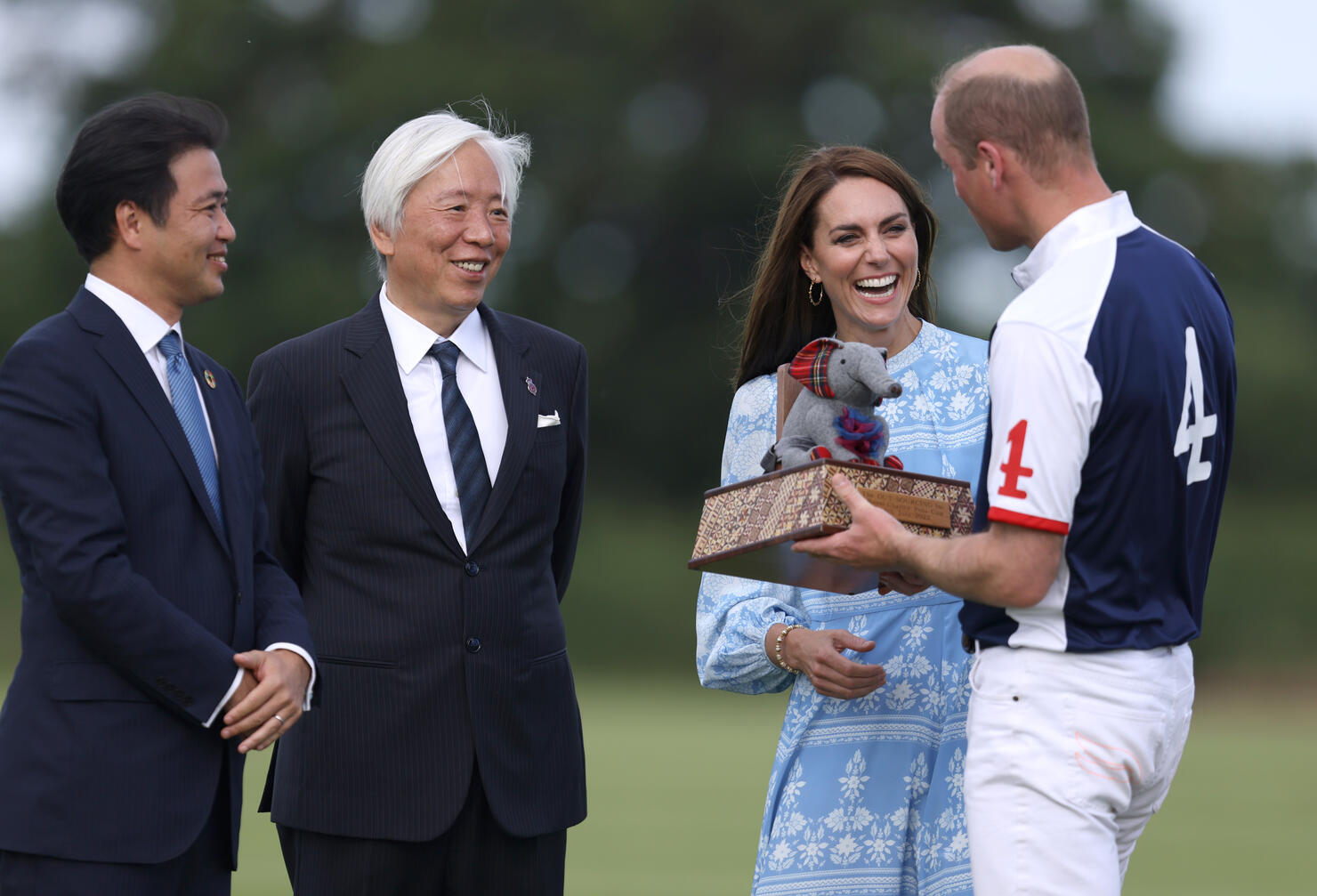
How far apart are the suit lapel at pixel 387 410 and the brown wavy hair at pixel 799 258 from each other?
96 cm

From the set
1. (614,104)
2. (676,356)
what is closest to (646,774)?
(676,356)

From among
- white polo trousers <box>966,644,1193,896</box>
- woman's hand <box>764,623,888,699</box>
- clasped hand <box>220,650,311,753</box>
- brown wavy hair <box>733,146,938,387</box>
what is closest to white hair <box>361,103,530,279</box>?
brown wavy hair <box>733,146,938,387</box>

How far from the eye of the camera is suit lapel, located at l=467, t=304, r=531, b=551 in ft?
13.6

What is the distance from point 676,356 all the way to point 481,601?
76.4 feet

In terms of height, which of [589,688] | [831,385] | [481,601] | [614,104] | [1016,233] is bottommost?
[589,688]

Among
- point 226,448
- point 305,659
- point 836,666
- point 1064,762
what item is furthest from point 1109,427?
point 226,448

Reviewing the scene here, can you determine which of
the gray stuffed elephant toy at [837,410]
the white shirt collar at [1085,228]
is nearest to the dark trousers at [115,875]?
the gray stuffed elephant toy at [837,410]

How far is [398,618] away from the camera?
4.07 metres

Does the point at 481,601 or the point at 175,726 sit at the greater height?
the point at 481,601

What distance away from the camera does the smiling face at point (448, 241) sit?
4.25m

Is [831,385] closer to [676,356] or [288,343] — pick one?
[288,343]

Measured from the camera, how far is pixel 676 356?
89.6ft

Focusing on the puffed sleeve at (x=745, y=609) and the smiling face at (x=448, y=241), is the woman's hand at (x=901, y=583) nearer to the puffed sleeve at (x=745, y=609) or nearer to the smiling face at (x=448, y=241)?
the puffed sleeve at (x=745, y=609)

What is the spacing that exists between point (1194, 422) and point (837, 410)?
82 centimetres
